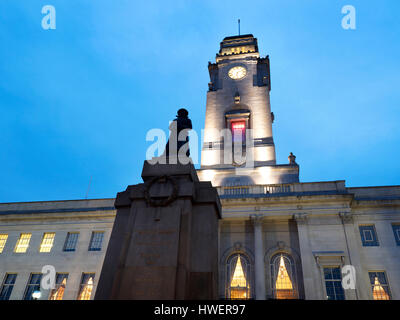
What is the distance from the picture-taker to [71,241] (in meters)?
31.3

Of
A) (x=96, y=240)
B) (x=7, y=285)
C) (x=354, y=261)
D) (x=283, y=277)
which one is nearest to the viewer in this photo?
(x=354, y=261)

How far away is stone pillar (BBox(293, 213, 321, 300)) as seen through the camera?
2289 centimetres

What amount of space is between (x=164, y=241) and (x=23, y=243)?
3109cm

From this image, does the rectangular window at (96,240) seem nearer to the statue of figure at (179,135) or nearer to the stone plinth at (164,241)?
the stone plinth at (164,241)

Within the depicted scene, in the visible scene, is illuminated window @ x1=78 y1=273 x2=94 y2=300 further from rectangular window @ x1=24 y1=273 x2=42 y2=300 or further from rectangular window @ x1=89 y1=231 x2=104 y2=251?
rectangular window @ x1=24 y1=273 x2=42 y2=300

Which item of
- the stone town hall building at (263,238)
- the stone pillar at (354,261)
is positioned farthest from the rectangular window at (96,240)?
the stone pillar at (354,261)

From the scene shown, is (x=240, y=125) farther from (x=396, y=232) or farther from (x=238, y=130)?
(x=396, y=232)

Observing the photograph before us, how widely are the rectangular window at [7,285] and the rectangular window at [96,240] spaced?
8431mm

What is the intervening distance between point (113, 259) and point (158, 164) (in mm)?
3344

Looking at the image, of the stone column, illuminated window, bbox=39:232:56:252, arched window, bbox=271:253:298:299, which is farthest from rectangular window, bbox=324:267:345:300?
illuminated window, bbox=39:232:56:252

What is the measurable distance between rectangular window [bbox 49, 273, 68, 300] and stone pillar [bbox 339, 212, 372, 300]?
25.7 metres

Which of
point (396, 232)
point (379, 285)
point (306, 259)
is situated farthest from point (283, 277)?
point (396, 232)

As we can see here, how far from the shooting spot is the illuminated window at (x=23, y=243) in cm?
3166

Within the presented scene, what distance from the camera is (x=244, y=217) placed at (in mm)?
27516
